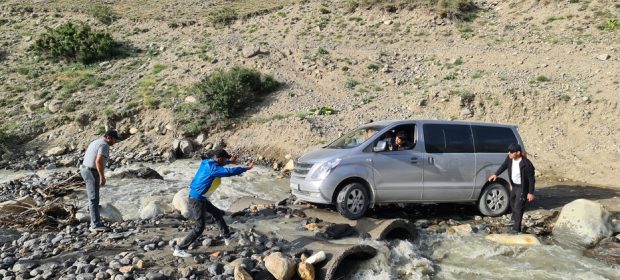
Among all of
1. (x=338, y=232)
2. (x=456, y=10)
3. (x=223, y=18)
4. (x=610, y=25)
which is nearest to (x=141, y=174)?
(x=338, y=232)

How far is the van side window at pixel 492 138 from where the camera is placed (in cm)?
1061

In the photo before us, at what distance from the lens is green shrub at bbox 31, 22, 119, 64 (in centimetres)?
3088

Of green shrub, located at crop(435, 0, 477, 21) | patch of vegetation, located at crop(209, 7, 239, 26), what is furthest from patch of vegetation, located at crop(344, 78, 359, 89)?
patch of vegetation, located at crop(209, 7, 239, 26)

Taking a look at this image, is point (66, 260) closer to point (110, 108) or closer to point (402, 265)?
point (402, 265)

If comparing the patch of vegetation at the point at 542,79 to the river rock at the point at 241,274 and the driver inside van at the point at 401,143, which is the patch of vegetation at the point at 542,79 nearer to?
the driver inside van at the point at 401,143

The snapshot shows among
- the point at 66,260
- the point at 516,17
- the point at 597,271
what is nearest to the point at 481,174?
the point at 597,271

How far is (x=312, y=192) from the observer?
959cm

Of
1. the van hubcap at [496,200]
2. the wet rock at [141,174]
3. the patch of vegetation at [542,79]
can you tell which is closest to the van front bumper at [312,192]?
the van hubcap at [496,200]

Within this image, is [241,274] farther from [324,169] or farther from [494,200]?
[494,200]

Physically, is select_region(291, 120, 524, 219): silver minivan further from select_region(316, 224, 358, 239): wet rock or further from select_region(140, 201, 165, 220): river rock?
select_region(140, 201, 165, 220): river rock

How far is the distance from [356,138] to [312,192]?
5.09ft

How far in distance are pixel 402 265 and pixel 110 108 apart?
65.1ft

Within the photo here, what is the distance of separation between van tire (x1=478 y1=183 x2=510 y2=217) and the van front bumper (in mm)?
3498

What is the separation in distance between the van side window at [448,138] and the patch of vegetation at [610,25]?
1932 cm
